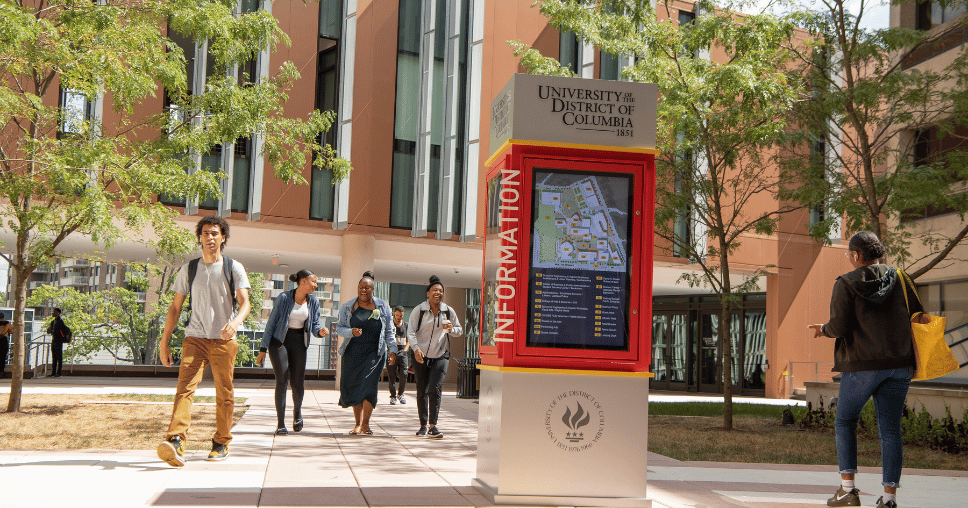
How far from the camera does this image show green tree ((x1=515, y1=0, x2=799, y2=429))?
1148cm

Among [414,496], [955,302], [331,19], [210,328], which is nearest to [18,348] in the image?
[210,328]

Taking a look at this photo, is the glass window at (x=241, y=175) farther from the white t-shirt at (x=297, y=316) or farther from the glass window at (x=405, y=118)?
the white t-shirt at (x=297, y=316)

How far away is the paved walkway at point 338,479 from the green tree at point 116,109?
9.74 ft

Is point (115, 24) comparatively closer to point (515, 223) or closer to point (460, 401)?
point (515, 223)

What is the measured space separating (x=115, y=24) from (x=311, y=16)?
33.7 ft

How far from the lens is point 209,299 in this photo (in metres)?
6.61

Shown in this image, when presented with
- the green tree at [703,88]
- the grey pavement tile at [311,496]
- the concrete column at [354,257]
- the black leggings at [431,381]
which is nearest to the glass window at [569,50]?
Answer: the concrete column at [354,257]

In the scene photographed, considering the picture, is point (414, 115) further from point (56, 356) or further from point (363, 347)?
point (363, 347)

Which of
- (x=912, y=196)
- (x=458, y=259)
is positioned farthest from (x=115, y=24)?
(x=458, y=259)

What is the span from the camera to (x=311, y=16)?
19.5m

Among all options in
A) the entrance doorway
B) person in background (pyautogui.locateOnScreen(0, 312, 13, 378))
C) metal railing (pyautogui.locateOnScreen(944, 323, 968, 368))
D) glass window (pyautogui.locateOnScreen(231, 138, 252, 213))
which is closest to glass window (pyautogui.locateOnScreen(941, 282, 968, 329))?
metal railing (pyautogui.locateOnScreen(944, 323, 968, 368))

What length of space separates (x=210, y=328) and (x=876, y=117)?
31.3 feet

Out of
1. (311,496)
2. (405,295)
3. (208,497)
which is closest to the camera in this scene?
(208,497)

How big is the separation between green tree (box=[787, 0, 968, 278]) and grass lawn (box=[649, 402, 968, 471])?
242 centimetres
